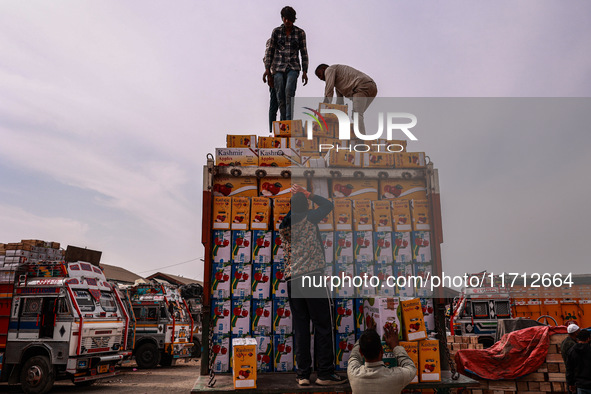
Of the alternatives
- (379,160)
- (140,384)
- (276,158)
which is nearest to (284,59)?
(276,158)

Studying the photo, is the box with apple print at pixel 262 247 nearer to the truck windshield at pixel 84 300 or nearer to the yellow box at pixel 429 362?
the yellow box at pixel 429 362

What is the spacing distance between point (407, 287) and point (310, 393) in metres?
1.87

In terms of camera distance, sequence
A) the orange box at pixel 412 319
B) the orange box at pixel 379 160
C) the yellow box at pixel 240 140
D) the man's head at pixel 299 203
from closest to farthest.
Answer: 1. the orange box at pixel 412 319
2. the man's head at pixel 299 203
3. the orange box at pixel 379 160
4. the yellow box at pixel 240 140

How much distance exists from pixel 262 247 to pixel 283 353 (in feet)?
4.36

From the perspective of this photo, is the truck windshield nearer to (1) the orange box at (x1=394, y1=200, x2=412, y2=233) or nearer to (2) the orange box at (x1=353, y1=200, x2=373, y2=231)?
(2) the orange box at (x1=353, y1=200, x2=373, y2=231)

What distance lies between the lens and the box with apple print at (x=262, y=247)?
18.9 ft

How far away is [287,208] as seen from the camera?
232 inches

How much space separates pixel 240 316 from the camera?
5.59 meters

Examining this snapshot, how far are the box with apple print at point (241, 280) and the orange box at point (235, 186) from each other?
1.01 meters

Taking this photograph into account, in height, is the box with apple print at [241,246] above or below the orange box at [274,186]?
below

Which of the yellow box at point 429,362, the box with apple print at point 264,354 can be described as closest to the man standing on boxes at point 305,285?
the box with apple print at point 264,354

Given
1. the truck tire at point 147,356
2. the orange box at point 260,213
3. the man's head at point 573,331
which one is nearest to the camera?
the orange box at point 260,213

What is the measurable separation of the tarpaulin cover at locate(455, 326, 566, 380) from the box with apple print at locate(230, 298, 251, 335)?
16.4ft

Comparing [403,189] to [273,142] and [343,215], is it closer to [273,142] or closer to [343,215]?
[343,215]
